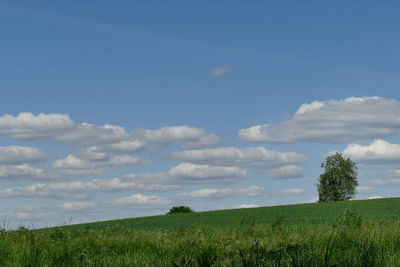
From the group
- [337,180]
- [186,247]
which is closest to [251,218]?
[186,247]

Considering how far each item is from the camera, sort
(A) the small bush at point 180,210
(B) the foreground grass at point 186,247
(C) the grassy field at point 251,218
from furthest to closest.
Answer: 1. (A) the small bush at point 180,210
2. (C) the grassy field at point 251,218
3. (B) the foreground grass at point 186,247

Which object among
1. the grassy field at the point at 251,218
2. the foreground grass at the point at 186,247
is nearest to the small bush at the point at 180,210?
the grassy field at the point at 251,218

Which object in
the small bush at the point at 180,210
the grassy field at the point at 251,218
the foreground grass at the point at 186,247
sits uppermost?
the small bush at the point at 180,210

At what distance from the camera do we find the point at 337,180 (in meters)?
62.0

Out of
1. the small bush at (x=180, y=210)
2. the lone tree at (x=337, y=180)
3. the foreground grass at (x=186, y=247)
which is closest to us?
the foreground grass at (x=186, y=247)

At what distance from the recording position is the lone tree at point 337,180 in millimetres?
61438

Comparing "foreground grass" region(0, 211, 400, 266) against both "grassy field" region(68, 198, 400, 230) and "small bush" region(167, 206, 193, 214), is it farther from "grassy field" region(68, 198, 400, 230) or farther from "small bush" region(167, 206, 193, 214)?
"small bush" region(167, 206, 193, 214)

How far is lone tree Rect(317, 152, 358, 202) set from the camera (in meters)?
61.4

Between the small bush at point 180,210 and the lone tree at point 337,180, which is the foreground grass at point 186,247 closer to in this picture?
the small bush at point 180,210

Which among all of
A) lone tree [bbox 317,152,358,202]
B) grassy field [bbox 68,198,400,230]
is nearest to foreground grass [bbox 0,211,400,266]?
grassy field [bbox 68,198,400,230]

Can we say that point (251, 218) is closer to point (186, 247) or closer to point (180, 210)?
point (186, 247)

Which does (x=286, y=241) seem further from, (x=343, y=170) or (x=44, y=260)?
(x=343, y=170)

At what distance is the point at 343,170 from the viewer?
62.2 m

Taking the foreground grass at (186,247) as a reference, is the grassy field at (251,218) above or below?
above
